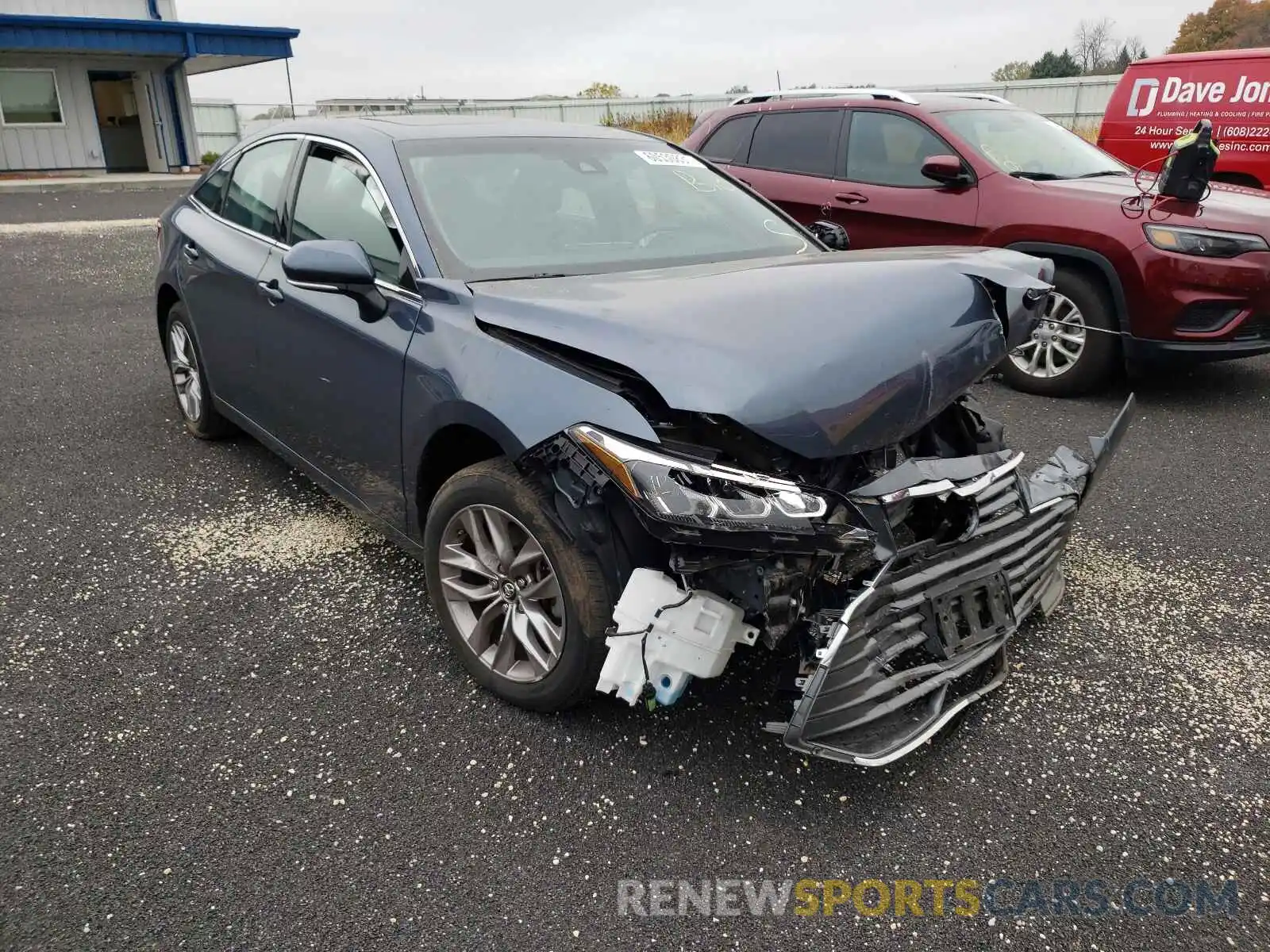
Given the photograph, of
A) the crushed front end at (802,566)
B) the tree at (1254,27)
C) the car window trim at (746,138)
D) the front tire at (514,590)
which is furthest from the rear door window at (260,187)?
the tree at (1254,27)

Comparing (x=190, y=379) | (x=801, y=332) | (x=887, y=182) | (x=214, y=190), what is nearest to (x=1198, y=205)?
(x=887, y=182)

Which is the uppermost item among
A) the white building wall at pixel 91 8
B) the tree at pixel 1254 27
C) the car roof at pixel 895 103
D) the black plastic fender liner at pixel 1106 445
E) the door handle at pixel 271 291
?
the tree at pixel 1254 27

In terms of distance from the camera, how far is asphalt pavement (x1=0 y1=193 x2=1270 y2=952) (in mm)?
2092

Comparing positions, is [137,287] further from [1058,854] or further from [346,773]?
[1058,854]

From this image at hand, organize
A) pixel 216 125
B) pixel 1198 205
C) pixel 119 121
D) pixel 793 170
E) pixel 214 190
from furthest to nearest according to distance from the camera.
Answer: pixel 216 125 → pixel 119 121 → pixel 793 170 → pixel 1198 205 → pixel 214 190

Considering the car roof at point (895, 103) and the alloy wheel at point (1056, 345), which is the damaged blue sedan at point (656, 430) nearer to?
the alloy wheel at point (1056, 345)

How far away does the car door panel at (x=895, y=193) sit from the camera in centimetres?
628

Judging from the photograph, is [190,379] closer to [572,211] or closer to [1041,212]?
[572,211]

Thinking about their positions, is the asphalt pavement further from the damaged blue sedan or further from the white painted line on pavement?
the white painted line on pavement

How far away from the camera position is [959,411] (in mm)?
3150

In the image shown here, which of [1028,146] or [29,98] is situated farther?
[29,98]

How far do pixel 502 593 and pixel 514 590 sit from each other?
0.17 ft

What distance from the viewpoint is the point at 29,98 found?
880 inches

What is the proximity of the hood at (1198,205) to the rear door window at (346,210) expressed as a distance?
4627 mm
